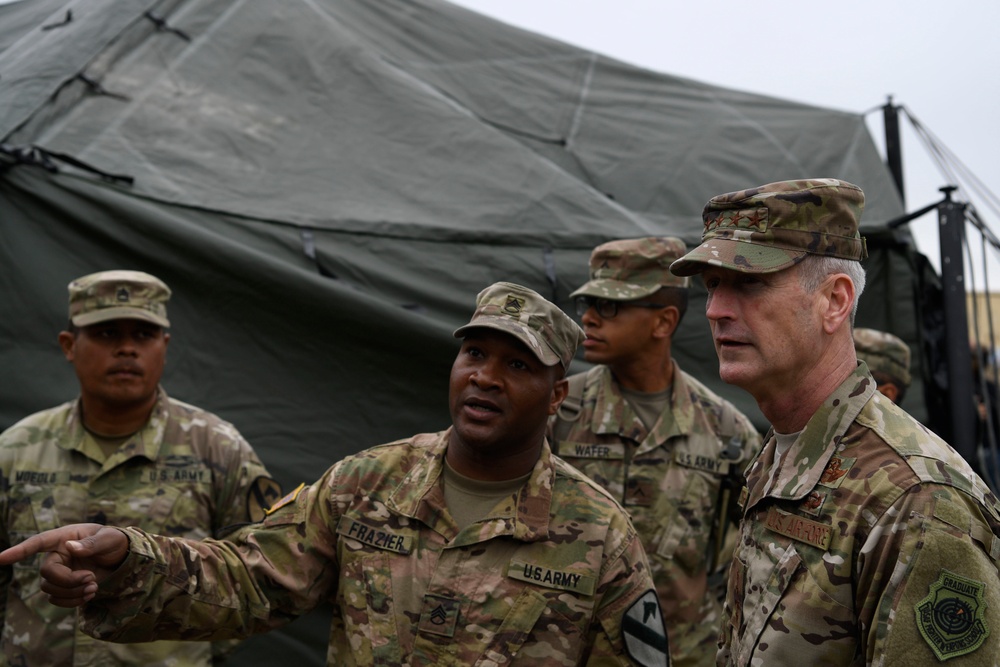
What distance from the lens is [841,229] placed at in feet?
6.47

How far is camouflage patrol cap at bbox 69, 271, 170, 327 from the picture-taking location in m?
3.44

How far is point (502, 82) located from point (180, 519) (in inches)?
165

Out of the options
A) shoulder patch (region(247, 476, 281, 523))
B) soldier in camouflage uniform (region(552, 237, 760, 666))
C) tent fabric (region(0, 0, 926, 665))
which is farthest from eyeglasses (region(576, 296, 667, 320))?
shoulder patch (region(247, 476, 281, 523))

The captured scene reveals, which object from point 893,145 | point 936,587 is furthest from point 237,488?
point 893,145

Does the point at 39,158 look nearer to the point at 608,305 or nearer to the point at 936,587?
the point at 608,305

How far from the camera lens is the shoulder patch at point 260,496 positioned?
11.2ft

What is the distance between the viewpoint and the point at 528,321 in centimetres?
254

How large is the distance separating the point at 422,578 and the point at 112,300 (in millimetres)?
1771

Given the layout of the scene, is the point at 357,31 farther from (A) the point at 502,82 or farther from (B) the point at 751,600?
(B) the point at 751,600

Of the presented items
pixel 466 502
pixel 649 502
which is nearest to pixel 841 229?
pixel 466 502

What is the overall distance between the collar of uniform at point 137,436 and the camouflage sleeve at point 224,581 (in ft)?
3.28

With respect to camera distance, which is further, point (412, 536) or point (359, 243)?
point (359, 243)

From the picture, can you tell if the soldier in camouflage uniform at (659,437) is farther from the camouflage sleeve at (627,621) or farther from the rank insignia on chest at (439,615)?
the rank insignia on chest at (439,615)

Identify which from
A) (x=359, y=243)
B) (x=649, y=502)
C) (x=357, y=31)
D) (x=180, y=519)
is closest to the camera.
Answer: (x=180, y=519)
